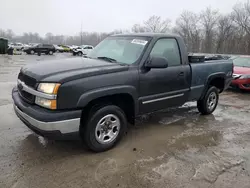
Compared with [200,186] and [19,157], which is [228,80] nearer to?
[200,186]

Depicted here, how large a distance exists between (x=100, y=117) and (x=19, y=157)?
4.28 ft

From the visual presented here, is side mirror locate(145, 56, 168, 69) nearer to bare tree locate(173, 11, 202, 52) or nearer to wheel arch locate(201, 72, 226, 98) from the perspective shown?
wheel arch locate(201, 72, 226, 98)

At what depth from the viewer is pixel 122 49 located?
4.16 metres

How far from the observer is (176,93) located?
4426 millimetres

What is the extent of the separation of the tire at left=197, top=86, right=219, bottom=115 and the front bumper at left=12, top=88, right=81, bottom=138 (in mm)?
3482

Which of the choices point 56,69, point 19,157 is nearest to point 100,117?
point 56,69

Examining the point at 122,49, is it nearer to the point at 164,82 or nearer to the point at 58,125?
the point at 164,82

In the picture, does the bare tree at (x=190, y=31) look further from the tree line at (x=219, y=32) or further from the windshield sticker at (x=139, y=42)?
the windshield sticker at (x=139, y=42)

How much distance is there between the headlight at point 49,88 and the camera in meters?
2.91

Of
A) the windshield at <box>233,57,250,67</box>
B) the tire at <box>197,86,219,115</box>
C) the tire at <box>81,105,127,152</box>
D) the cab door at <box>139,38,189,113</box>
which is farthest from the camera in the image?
the windshield at <box>233,57,250,67</box>

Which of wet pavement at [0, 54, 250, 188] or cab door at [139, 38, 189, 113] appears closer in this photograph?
wet pavement at [0, 54, 250, 188]

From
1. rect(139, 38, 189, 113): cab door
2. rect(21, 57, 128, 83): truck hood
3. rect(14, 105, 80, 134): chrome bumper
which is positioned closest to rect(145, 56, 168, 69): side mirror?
rect(139, 38, 189, 113): cab door

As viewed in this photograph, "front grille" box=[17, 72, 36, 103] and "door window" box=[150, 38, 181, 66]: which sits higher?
Answer: "door window" box=[150, 38, 181, 66]

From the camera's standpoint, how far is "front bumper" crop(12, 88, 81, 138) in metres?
2.92
